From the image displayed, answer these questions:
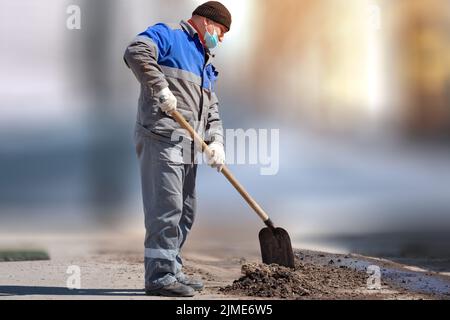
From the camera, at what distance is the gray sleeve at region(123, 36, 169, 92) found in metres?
4.26

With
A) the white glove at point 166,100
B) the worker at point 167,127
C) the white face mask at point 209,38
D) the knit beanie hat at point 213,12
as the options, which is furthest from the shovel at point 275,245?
the knit beanie hat at point 213,12

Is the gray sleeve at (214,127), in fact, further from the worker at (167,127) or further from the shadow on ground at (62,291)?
the shadow on ground at (62,291)

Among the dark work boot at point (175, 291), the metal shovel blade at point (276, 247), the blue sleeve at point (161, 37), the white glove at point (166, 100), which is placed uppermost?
the blue sleeve at point (161, 37)

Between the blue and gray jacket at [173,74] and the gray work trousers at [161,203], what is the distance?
89 millimetres

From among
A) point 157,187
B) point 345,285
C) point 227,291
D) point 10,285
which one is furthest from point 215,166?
point 10,285

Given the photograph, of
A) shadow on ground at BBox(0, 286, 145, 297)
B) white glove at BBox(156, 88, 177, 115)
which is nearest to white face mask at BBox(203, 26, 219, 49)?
white glove at BBox(156, 88, 177, 115)

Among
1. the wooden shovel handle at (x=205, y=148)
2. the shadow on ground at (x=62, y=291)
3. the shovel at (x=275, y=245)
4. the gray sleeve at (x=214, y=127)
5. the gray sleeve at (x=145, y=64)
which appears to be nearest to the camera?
the gray sleeve at (x=145, y=64)

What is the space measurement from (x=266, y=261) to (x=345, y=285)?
47 centimetres

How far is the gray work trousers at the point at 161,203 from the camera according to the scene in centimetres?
435

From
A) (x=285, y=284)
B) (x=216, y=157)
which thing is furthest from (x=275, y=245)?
(x=216, y=157)

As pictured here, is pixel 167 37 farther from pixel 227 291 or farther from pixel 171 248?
pixel 227 291

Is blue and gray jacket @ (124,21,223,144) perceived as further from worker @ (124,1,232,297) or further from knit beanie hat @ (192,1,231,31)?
knit beanie hat @ (192,1,231,31)

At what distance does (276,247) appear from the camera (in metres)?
4.82

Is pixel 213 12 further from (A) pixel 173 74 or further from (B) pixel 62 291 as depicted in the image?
(B) pixel 62 291
